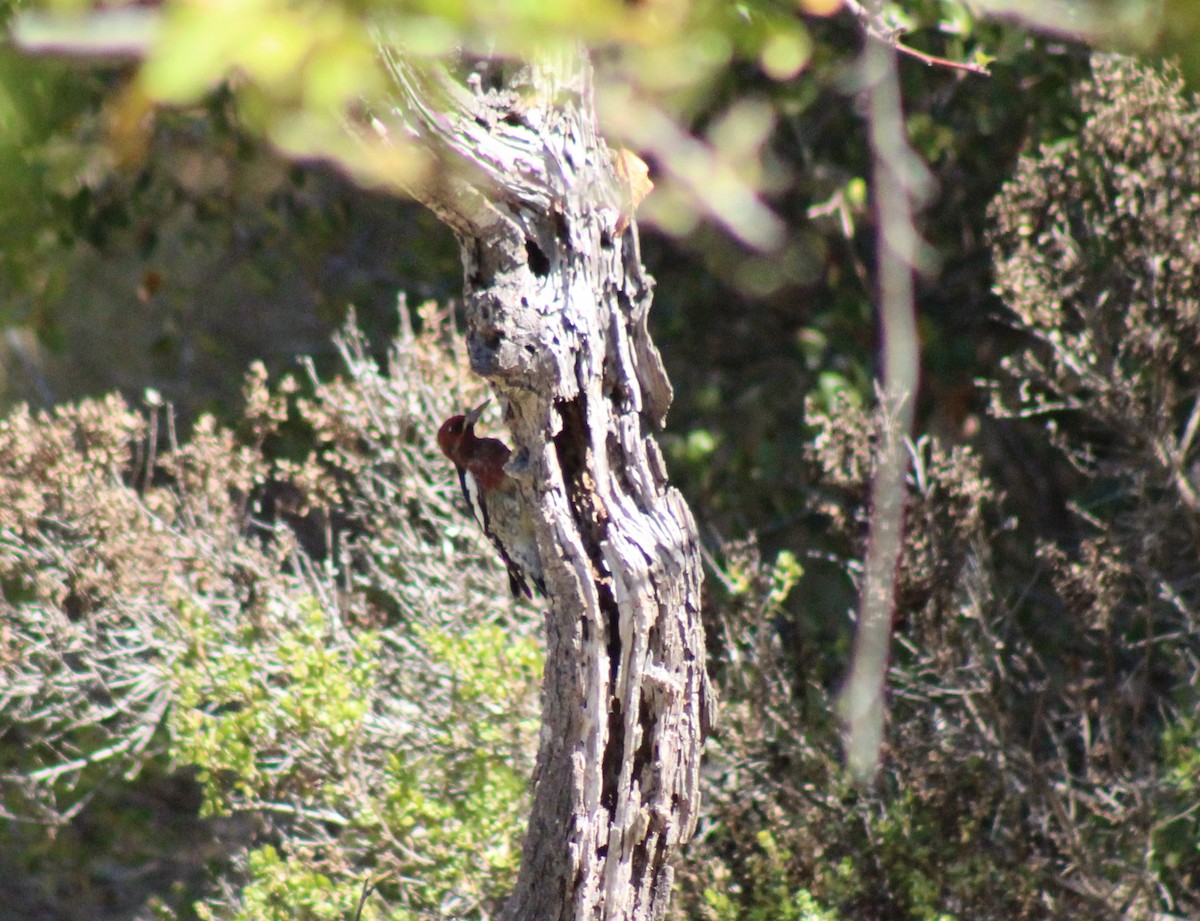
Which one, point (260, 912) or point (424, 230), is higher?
point (424, 230)

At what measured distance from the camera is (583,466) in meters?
2.67

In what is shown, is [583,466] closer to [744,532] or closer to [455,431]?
[455,431]

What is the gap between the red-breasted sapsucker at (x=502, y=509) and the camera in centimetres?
297

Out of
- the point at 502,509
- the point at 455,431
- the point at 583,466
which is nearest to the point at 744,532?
the point at 455,431

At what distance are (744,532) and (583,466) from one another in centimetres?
269

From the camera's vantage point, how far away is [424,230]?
575 centimetres

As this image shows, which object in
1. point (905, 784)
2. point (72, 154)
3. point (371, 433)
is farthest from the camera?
point (72, 154)

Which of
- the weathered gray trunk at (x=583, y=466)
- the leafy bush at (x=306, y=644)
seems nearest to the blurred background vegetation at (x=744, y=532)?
the leafy bush at (x=306, y=644)

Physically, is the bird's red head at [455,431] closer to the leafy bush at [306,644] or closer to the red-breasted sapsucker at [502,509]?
the red-breasted sapsucker at [502,509]

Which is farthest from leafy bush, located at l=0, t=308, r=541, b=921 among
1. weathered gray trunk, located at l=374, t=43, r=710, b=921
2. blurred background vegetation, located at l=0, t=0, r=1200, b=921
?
weathered gray trunk, located at l=374, t=43, r=710, b=921

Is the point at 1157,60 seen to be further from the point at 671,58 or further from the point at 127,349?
the point at 127,349

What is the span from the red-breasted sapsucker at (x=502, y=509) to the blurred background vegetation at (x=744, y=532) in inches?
24.0

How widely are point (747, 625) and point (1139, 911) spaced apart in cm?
135

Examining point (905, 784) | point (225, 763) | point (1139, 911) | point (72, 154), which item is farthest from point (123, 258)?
point (1139, 911)
